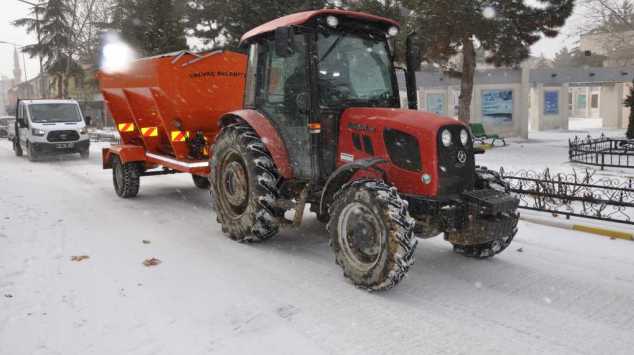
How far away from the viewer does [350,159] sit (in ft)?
17.7

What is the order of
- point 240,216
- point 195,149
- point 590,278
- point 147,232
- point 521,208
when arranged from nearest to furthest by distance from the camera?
1. point 590,278
2. point 240,216
3. point 147,232
4. point 521,208
5. point 195,149

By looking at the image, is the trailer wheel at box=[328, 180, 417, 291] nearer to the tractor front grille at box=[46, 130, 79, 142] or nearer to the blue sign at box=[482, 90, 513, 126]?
the tractor front grille at box=[46, 130, 79, 142]

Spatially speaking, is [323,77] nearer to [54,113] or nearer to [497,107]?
[54,113]

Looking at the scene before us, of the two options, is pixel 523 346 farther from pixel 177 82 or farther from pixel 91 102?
pixel 91 102

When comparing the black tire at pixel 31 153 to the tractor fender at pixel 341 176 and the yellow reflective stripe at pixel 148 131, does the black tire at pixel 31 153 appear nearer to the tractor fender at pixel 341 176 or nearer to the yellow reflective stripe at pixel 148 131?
the yellow reflective stripe at pixel 148 131

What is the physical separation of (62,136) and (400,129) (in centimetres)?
1562

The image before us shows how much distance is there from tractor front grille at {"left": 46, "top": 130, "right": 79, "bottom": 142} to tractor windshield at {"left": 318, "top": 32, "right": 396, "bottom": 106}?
1460 cm

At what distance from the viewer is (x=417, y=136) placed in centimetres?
474

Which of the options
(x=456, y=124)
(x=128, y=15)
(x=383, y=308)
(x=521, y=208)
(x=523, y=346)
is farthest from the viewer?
(x=128, y=15)

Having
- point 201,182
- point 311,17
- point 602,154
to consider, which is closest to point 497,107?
point 602,154

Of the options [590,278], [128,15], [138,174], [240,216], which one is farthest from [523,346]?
[128,15]

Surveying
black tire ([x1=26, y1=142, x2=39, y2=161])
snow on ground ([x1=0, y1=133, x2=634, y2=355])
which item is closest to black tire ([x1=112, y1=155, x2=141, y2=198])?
snow on ground ([x1=0, y1=133, x2=634, y2=355])

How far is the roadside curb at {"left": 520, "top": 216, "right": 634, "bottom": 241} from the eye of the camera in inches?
266

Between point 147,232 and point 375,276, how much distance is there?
4113mm
